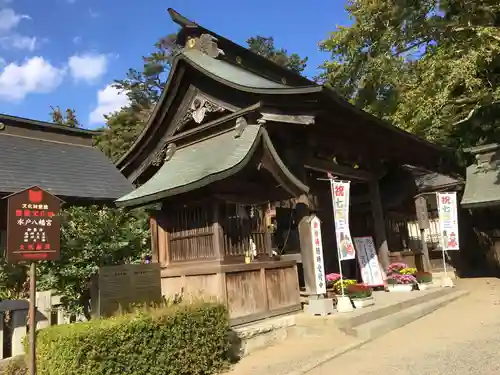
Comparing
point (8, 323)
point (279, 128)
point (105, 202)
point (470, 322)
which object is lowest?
point (470, 322)

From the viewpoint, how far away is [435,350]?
23.7 ft

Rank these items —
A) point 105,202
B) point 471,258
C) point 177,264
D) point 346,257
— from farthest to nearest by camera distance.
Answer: point 471,258 → point 105,202 → point 346,257 → point 177,264

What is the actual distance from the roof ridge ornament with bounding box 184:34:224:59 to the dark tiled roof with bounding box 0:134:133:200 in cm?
500

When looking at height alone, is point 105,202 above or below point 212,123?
below

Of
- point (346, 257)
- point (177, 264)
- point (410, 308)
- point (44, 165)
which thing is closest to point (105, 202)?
point (44, 165)

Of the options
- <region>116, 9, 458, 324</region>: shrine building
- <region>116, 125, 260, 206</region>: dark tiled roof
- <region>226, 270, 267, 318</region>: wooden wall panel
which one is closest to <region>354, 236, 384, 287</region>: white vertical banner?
<region>116, 9, 458, 324</region>: shrine building

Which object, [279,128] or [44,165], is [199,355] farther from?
[44,165]

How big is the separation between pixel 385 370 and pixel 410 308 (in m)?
4.79

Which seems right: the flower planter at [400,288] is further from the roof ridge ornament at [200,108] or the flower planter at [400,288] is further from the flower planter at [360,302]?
the roof ridge ornament at [200,108]

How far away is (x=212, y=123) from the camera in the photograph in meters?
10.1

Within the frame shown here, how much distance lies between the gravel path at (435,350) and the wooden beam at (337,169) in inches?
169

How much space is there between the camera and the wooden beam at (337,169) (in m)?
10.9

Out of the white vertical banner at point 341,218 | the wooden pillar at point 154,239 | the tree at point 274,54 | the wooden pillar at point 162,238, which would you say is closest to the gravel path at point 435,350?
the white vertical banner at point 341,218

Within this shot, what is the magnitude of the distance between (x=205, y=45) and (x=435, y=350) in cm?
887
